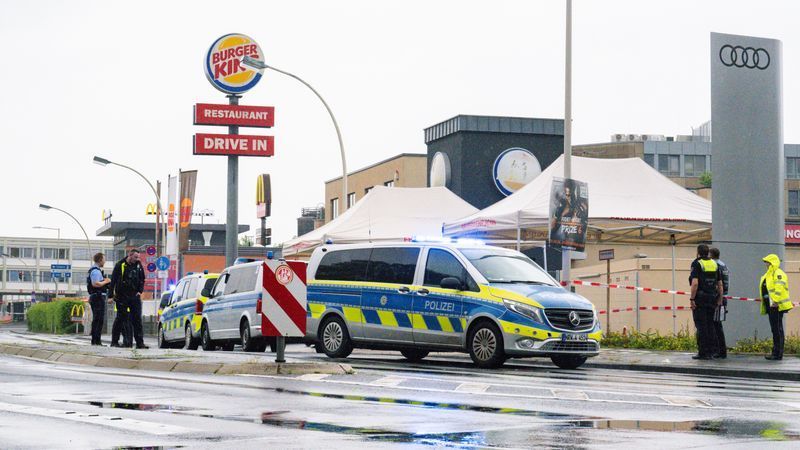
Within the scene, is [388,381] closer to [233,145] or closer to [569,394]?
[569,394]

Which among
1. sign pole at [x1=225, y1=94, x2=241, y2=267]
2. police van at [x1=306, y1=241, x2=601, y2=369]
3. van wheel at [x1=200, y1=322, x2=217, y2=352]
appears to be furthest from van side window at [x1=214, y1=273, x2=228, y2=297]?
sign pole at [x1=225, y1=94, x2=241, y2=267]

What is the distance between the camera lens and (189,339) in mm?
27891

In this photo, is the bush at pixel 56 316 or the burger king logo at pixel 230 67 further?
the bush at pixel 56 316

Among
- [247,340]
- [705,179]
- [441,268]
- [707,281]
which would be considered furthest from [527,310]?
[705,179]

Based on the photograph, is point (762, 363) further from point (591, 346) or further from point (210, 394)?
point (210, 394)

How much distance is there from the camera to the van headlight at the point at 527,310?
695 inches

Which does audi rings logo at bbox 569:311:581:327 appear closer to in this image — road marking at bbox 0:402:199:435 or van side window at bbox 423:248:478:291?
van side window at bbox 423:248:478:291

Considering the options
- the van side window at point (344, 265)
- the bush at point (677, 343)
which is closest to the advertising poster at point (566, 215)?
the bush at point (677, 343)

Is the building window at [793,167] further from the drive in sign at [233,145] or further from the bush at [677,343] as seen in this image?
the bush at [677,343]

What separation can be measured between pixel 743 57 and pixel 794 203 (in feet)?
366

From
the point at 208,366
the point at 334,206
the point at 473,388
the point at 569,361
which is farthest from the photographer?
the point at 334,206

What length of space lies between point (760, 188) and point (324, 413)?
14.7m

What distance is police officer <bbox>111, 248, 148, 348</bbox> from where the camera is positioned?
2197 cm

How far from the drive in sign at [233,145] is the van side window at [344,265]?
103 feet
